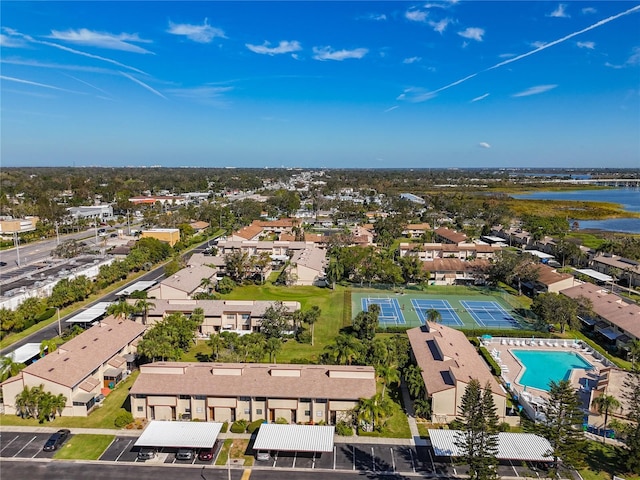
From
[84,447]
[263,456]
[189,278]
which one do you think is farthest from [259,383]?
[189,278]

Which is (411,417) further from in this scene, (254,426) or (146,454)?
(146,454)

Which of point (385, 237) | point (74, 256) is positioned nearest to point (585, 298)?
point (385, 237)

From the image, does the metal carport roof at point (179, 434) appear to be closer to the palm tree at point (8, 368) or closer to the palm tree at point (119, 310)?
the palm tree at point (8, 368)

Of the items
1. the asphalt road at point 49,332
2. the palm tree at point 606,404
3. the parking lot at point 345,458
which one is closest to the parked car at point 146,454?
the parking lot at point 345,458

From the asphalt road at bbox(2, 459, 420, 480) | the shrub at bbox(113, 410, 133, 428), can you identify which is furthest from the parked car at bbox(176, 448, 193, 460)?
the shrub at bbox(113, 410, 133, 428)

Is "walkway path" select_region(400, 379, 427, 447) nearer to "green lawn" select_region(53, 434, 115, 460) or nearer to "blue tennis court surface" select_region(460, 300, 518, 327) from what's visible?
"blue tennis court surface" select_region(460, 300, 518, 327)
